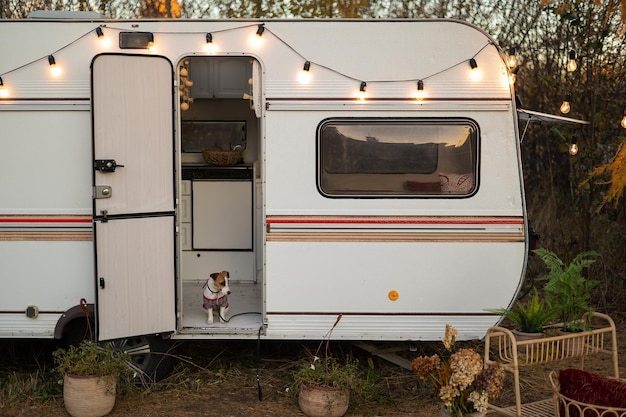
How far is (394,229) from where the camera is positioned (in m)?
5.89

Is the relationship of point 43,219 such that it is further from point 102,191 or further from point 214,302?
point 214,302

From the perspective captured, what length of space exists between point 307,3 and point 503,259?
21.5ft

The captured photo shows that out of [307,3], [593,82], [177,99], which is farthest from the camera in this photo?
[307,3]

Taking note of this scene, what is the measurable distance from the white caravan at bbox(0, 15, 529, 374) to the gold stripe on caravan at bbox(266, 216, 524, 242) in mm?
12

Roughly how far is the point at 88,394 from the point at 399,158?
3097 mm

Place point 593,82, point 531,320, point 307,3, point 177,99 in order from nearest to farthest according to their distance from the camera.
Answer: point 531,320
point 177,99
point 593,82
point 307,3

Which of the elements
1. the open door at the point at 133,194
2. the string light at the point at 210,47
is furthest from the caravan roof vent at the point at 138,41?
the string light at the point at 210,47

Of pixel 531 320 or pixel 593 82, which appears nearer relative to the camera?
pixel 531 320

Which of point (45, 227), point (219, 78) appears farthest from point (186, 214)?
point (45, 227)

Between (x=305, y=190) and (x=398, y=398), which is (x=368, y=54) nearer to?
(x=305, y=190)

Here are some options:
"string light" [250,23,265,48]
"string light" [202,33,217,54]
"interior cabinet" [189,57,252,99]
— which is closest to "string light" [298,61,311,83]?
"string light" [250,23,265,48]

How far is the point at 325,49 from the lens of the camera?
19.3ft

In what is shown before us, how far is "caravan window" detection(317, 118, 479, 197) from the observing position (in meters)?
5.91

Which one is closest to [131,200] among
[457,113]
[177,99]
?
[177,99]
